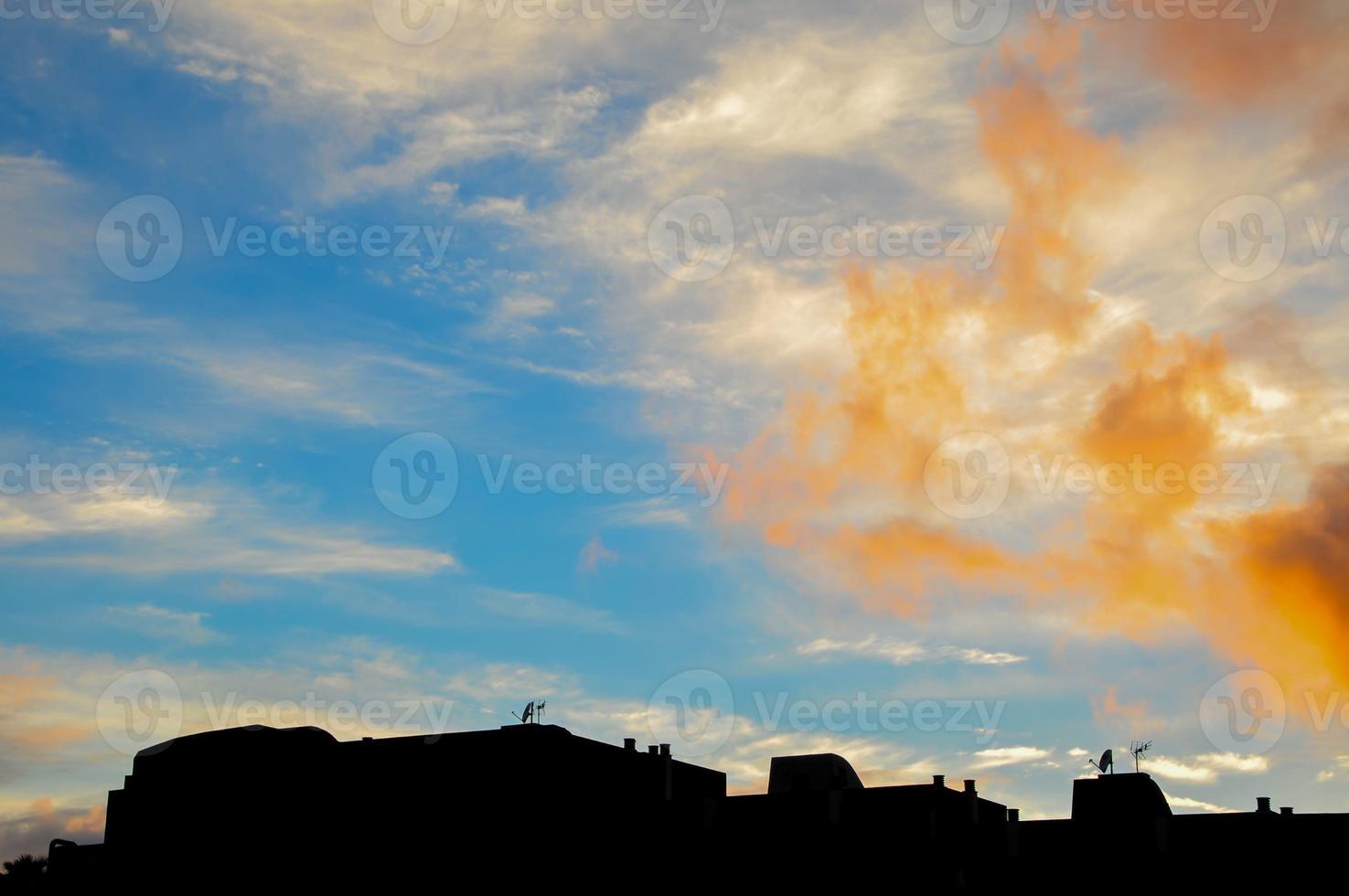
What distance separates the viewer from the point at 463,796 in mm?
56188

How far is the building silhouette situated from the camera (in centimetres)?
5606

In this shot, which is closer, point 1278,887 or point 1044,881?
point 1278,887

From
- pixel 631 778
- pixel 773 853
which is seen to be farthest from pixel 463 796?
pixel 773 853

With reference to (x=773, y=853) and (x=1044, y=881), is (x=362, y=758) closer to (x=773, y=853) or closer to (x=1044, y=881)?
(x=773, y=853)

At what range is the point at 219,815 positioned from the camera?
5978 cm

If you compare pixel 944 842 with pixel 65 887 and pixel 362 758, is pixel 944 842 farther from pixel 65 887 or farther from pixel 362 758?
pixel 65 887

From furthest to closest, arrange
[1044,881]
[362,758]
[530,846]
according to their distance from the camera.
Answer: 1. [1044,881]
2. [362,758]
3. [530,846]

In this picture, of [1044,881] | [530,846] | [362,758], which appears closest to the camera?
[530,846]

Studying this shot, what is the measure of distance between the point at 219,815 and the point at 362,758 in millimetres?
8042

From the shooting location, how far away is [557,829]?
56062 mm

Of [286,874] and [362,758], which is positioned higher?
[362,758]

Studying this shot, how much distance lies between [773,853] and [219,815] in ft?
90.4

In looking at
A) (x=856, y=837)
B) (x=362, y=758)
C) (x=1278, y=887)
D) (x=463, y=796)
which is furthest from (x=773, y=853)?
(x=1278, y=887)

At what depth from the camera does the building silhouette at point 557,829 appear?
56062 mm
